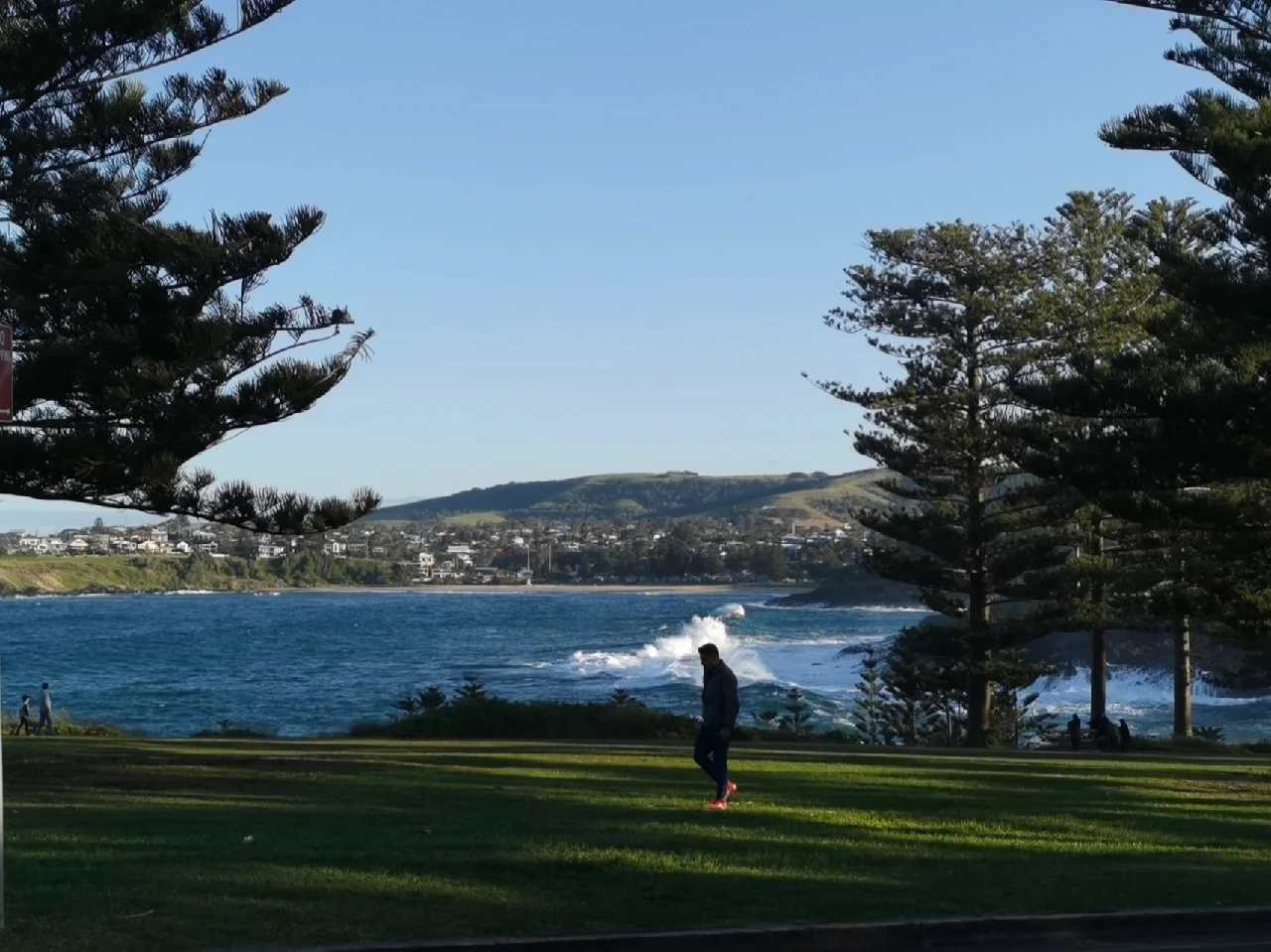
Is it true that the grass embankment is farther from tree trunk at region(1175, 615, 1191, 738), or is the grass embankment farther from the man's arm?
the man's arm

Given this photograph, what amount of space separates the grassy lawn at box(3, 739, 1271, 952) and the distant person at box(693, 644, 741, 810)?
304 millimetres

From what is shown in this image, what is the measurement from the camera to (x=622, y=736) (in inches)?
995

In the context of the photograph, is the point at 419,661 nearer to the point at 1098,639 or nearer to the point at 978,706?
the point at 978,706

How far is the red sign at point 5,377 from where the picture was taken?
7.01m

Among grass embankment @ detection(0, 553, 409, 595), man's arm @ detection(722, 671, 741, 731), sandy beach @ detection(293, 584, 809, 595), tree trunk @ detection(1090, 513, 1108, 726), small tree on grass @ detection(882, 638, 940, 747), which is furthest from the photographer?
sandy beach @ detection(293, 584, 809, 595)

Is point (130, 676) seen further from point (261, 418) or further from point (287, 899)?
point (287, 899)

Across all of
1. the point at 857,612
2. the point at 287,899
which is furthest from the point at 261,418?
the point at 857,612

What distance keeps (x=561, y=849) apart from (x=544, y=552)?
176m

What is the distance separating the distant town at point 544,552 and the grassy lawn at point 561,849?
130m

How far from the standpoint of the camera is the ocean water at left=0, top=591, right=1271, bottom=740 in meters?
51.2

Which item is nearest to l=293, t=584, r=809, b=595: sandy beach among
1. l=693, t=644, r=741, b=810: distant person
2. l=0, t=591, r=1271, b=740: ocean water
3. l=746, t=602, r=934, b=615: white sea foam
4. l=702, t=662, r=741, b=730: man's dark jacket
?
l=746, t=602, r=934, b=615: white sea foam

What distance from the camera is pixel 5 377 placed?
7113mm

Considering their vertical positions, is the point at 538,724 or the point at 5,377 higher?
the point at 5,377

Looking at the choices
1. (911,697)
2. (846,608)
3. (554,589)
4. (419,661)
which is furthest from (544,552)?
(911,697)
